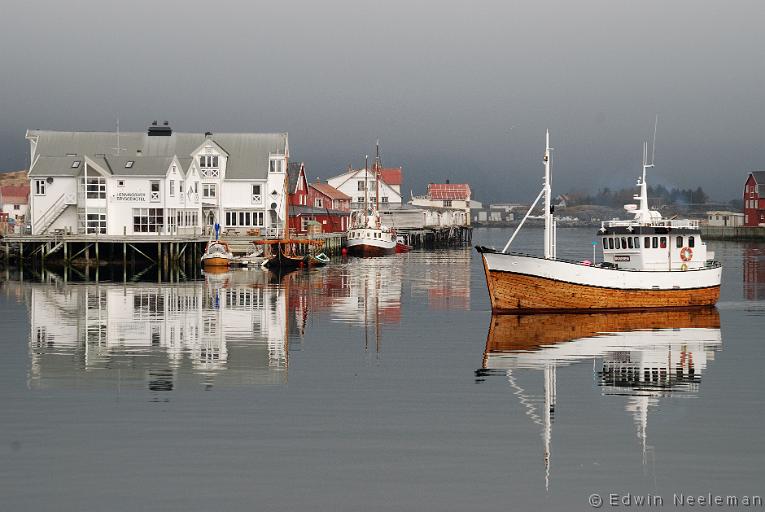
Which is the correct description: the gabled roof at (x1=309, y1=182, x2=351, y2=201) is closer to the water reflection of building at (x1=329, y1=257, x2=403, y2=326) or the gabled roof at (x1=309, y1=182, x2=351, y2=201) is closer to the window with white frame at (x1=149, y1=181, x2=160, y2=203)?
the window with white frame at (x1=149, y1=181, x2=160, y2=203)

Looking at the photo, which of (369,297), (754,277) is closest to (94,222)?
(369,297)

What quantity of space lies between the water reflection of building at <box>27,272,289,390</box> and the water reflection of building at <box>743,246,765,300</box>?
23.4m

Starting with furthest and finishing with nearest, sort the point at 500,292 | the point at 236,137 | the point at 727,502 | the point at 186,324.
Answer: the point at 236,137 < the point at 500,292 < the point at 186,324 < the point at 727,502

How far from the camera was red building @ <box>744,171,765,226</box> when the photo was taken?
144750 mm

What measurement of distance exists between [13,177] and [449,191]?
77159 mm

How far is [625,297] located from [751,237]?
115793 mm

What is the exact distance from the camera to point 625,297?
126 feet

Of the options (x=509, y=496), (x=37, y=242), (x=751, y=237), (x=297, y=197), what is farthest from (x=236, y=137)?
(x=751, y=237)

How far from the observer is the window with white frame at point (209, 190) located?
83.9 metres

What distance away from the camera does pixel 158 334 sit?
31922 millimetres

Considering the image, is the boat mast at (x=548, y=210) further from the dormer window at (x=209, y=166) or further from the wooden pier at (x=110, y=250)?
the dormer window at (x=209, y=166)

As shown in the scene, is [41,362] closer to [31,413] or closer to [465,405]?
[31,413]

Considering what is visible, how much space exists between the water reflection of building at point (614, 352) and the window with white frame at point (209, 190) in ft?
166

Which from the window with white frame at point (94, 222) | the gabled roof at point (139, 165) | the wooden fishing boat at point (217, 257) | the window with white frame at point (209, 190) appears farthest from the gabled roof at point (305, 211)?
the wooden fishing boat at point (217, 257)
